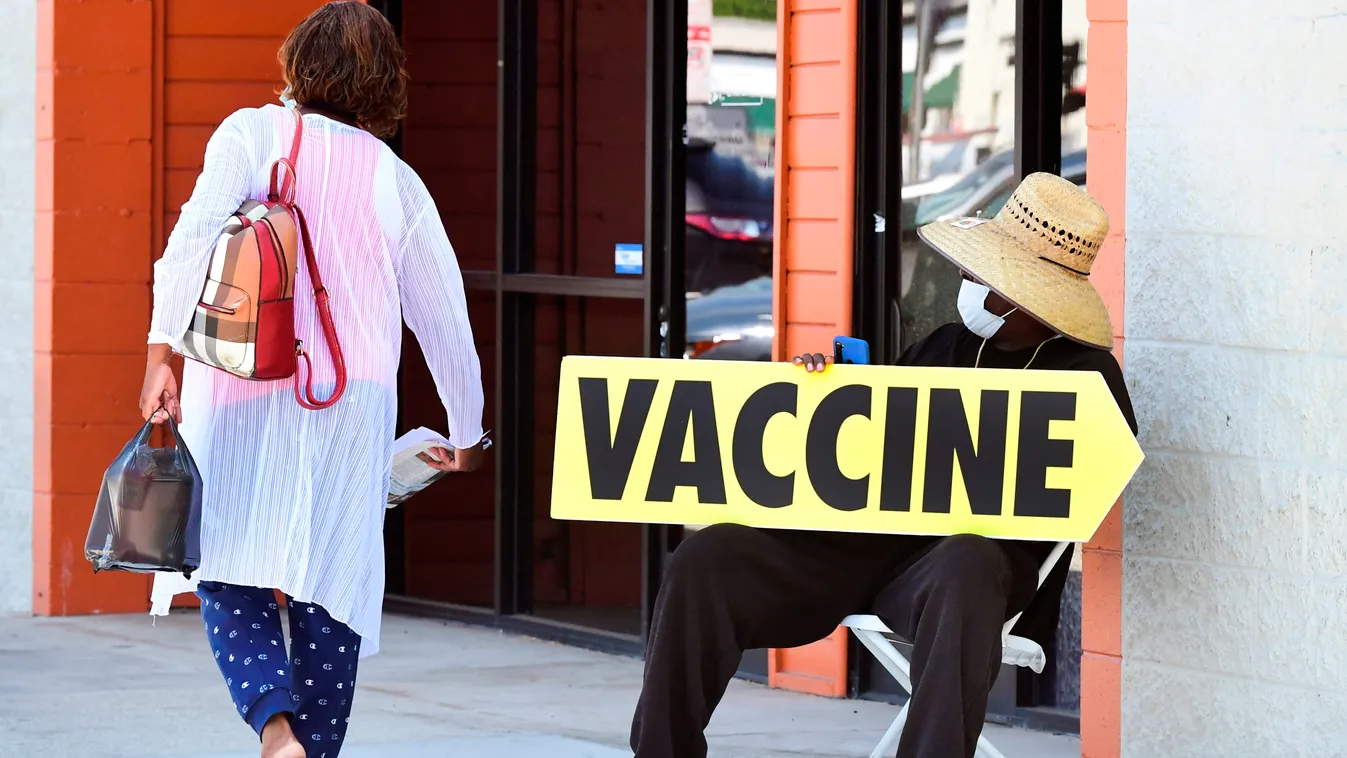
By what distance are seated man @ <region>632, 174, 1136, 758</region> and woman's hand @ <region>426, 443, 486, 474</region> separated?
481 mm

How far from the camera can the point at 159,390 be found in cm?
349

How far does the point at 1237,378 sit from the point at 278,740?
2136 millimetres

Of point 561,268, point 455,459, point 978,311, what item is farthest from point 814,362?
point 561,268

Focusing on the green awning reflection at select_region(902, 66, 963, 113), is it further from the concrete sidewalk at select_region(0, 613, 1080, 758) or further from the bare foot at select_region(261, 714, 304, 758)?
the bare foot at select_region(261, 714, 304, 758)

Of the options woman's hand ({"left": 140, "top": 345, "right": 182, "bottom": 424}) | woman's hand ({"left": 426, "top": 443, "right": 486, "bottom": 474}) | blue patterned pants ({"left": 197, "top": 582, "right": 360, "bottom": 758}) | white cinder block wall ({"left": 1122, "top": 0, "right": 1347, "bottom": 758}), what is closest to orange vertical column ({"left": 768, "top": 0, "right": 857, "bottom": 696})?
white cinder block wall ({"left": 1122, "top": 0, "right": 1347, "bottom": 758})

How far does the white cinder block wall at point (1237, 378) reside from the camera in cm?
396

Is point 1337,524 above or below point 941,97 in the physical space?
below

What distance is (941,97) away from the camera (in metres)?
5.50

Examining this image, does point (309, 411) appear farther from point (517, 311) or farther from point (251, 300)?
point (517, 311)

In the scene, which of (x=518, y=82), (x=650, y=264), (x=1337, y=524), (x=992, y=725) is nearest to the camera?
(x=1337, y=524)

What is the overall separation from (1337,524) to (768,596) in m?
1.19

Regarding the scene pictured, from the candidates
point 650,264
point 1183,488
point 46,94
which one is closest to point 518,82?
point 650,264

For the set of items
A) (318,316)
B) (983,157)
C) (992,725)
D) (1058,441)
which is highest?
(983,157)

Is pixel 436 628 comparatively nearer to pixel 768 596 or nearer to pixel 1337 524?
pixel 768 596
